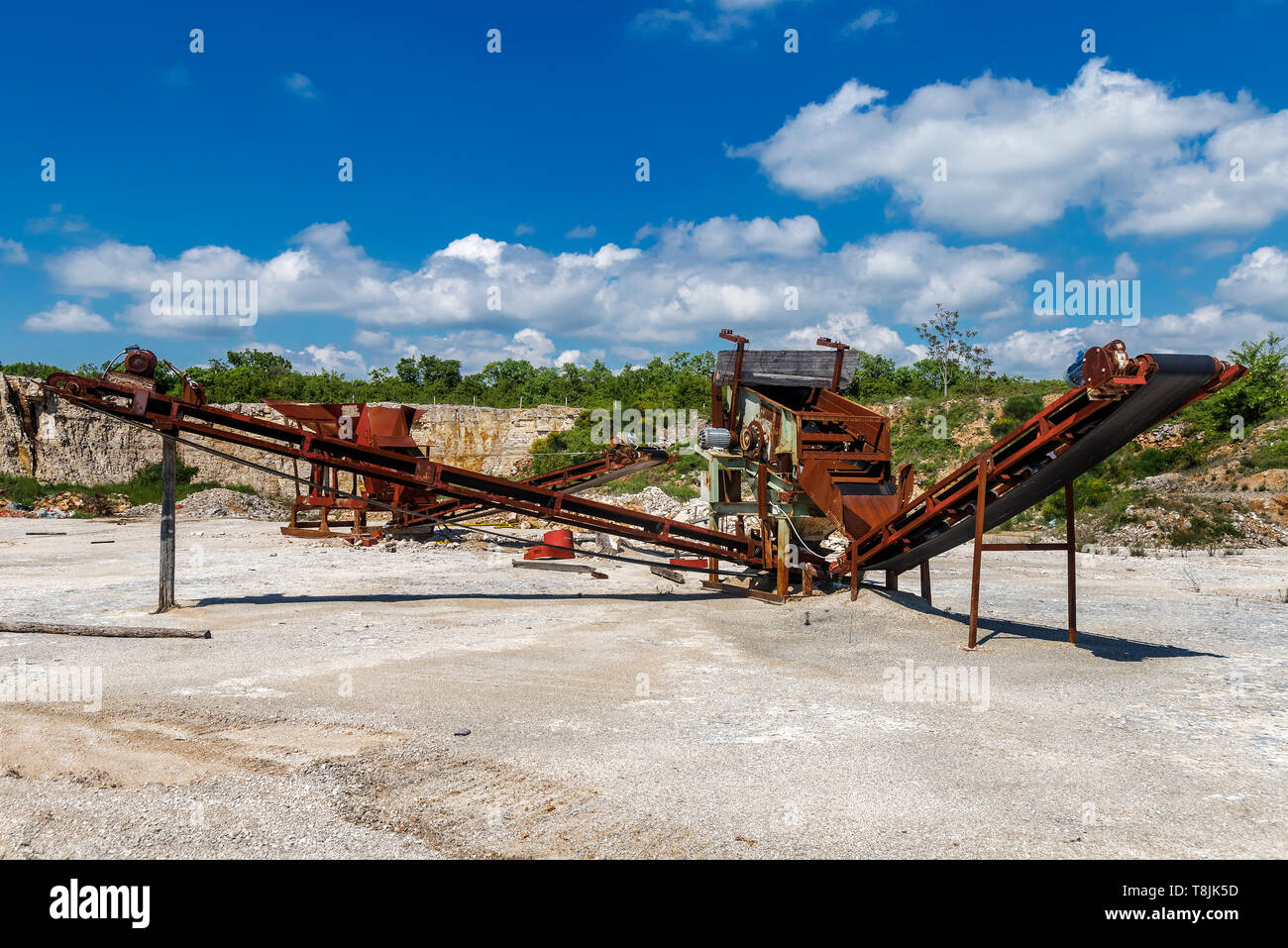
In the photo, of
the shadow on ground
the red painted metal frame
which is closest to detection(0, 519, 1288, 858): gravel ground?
the shadow on ground

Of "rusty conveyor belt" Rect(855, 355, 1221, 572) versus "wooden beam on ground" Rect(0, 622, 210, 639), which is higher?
"rusty conveyor belt" Rect(855, 355, 1221, 572)

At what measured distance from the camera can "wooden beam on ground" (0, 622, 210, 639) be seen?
26.9 ft

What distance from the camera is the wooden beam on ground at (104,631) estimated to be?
821cm

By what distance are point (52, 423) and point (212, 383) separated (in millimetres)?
18052

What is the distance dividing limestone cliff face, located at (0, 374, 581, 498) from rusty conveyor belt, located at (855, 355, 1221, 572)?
20.8 metres

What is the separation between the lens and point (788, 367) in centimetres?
1155

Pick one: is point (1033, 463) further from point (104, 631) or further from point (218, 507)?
point (218, 507)

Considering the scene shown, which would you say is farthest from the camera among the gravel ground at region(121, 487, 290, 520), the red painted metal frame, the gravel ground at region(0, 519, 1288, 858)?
the gravel ground at region(121, 487, 290, 520)

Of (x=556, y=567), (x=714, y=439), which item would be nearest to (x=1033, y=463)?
(x=714, y=439)

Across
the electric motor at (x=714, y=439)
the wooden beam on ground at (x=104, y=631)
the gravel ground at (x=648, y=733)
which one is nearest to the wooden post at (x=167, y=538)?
the gravel ground at (x=648, y=733)

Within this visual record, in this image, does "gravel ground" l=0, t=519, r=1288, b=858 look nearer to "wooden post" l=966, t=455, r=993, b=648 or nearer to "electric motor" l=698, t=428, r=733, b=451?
"wooden post" l=966, t=455, r=993, b=648
